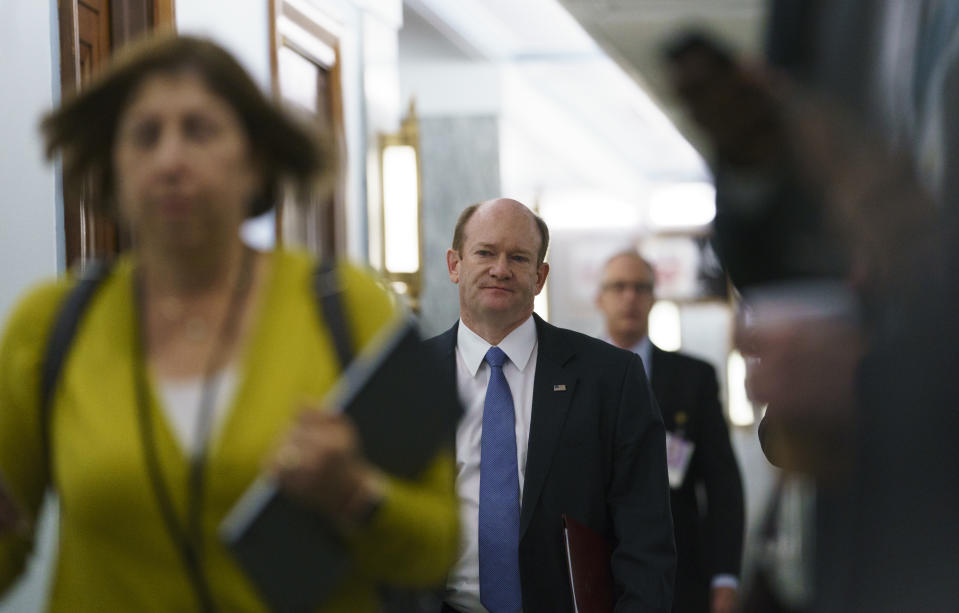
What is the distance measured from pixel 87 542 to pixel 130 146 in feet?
1.66

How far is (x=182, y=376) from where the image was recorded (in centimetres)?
164

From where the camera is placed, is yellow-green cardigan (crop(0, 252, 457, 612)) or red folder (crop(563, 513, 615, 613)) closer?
yellow-green cardigan (crop(0, 252, 457, 612))

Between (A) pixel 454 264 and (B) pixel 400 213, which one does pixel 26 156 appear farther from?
(B) pixel 400 213

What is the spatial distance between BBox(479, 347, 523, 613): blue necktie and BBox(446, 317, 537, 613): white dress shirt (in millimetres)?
22

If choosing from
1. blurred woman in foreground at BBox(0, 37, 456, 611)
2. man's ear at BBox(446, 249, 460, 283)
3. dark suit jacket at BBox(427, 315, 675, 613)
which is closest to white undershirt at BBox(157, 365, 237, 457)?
blurred woman in foreground at BBox(0, 37, 456, 611)

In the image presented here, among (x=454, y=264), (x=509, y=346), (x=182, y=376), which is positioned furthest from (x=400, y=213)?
(x=182, y=376)

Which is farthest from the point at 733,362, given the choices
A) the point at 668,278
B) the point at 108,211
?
the point at 108,211

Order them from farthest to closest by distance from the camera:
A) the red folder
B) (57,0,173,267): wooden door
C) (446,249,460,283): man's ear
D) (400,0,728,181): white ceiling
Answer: (400,0,728,181): white ceiling < (57,0,173,267): wooden door < (446,249,460,283): man's ear < the red folder

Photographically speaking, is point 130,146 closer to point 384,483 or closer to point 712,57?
point 384,483

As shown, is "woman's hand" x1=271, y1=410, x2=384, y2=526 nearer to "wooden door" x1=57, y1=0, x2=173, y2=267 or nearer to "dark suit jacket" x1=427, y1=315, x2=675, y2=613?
"dark suit jacket" x1=427, y1=315, x2=675, y2=613

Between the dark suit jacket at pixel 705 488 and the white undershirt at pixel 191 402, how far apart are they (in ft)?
11.5

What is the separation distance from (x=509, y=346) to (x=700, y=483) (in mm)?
1627

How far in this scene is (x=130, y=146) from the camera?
1662 millimetres

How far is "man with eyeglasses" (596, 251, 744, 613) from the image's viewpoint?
194 inches
